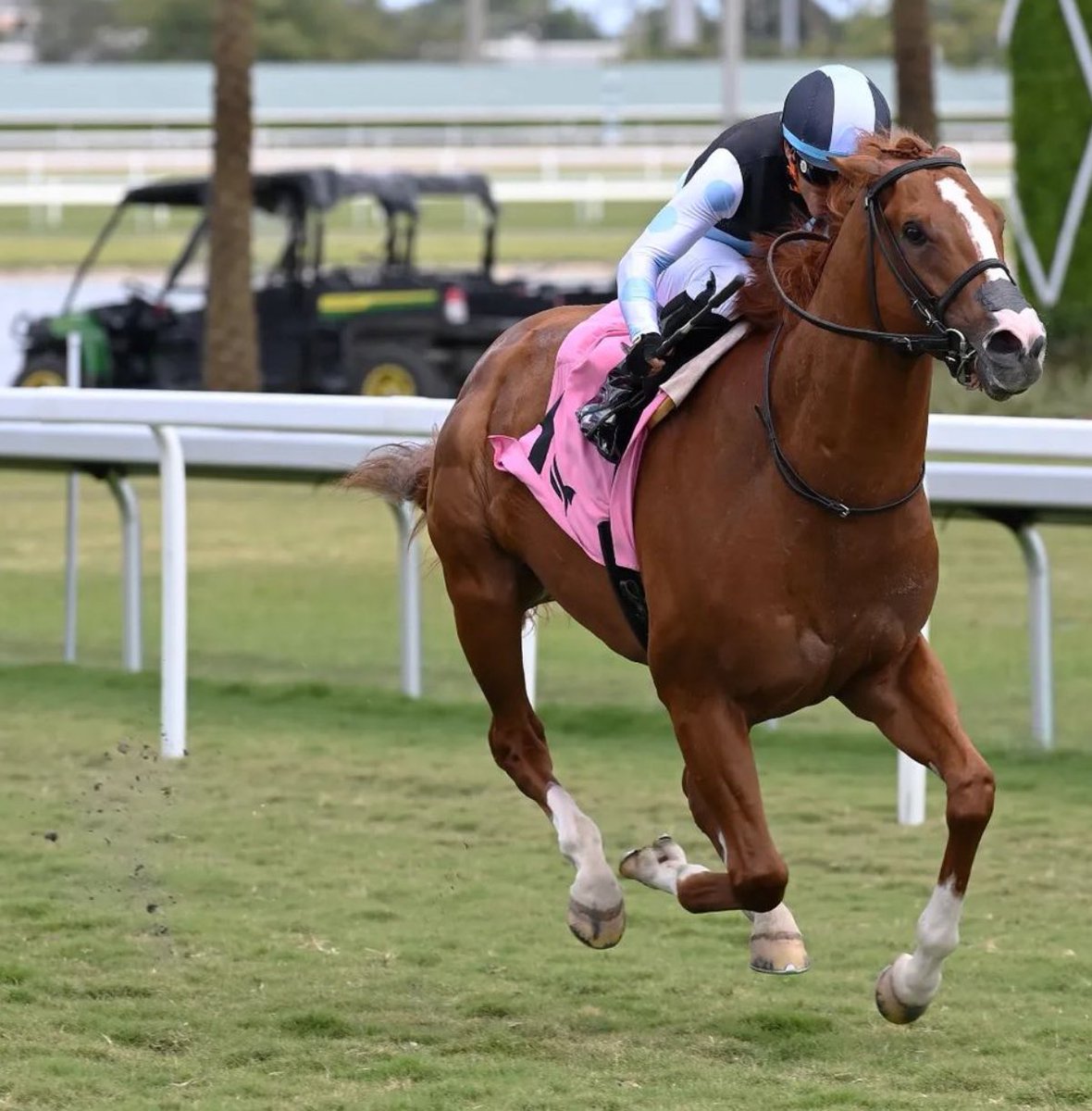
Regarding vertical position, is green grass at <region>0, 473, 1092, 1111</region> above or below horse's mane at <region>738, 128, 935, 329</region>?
below

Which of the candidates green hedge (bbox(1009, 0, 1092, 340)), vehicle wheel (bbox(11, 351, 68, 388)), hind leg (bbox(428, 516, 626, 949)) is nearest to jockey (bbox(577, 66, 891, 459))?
hind leg (bbox(428, 516, 626, 949))

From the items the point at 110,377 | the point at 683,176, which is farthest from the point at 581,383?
the point at 110,377

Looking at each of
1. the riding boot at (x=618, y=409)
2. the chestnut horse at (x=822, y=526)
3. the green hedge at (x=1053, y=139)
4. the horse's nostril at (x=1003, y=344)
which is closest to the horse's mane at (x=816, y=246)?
the chestnut horse at (x=822, y=526)

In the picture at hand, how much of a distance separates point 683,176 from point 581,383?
1.66 feet

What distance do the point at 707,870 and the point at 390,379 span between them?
12.2 meters

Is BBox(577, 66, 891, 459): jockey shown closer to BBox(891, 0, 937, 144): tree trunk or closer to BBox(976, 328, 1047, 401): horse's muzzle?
BBox(976, 328, 1047, 401): horse's muzzle

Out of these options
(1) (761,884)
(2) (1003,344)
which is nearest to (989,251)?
(2) (1003,344)

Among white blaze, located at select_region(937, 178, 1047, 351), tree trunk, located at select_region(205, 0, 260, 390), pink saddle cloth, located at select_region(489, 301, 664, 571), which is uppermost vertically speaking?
white blaze, located at select_region(937, 178, 1047, 351)

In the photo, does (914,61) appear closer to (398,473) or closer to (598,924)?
(398,473)

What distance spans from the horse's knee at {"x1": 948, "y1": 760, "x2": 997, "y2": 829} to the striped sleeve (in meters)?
1.06

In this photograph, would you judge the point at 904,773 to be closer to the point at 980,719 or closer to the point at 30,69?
the point at 980,719

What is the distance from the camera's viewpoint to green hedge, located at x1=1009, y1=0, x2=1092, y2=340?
14.8 meters

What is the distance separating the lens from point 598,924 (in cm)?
477

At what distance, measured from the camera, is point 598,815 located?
6.78 m
